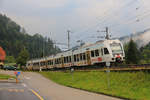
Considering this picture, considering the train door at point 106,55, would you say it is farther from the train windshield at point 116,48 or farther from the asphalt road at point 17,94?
the asphalt road at point 17,94

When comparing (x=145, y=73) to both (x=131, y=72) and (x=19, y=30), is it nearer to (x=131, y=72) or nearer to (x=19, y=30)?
(x=131, y=72)

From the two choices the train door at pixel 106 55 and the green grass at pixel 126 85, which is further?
the train door at pixel 106 55

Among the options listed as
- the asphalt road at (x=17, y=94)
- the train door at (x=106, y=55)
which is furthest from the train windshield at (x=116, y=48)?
the asphalt road at (x=17, y=94)

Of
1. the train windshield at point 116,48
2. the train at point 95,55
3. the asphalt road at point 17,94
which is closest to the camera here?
the asphalt road at point 17,94

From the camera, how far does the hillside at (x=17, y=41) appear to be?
149250mm

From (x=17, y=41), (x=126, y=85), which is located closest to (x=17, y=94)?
(x=126, y=85)

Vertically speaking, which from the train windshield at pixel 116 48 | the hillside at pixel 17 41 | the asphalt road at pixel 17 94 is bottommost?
the asphalt road at pixel 17 94

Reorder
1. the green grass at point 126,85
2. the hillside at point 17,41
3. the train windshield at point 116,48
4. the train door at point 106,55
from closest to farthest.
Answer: the green grass at point 126,85 → the train door at point 106,55 → the train windshield at point 116,48 → the hillside at point 17,41

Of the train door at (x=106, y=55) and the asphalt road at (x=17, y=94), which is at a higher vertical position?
the train door at (x=106, y=55)

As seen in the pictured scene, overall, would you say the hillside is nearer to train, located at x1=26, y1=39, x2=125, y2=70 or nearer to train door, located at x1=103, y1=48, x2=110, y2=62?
train, located at x1=26, y1=39, x2=125, y2=70

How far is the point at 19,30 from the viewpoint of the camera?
178 m

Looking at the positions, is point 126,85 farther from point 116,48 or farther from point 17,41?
point 17,41

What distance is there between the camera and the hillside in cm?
14925

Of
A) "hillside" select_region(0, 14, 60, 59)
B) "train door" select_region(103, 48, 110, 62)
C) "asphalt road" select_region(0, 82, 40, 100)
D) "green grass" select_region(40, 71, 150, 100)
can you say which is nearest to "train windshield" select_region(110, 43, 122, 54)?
"train door" select_region(103, 48, 110, 62)
